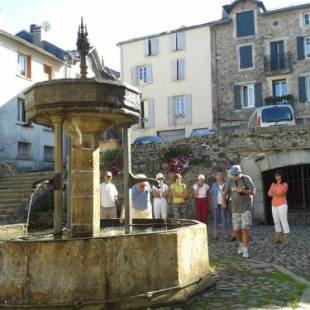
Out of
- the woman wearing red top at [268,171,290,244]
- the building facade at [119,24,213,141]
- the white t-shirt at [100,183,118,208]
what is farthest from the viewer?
the building facade at [119,24,213,141]

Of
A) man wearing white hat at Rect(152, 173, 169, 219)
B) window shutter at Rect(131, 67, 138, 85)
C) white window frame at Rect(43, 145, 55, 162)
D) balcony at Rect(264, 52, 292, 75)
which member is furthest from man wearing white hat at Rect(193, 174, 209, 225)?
window shutter at Rect(131, 67, 138, 85)

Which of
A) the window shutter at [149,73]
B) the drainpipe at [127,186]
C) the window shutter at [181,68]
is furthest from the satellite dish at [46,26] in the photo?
the drainpipe at [127,186]

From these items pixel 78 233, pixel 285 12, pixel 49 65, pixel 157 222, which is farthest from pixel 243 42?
pixel 78 233

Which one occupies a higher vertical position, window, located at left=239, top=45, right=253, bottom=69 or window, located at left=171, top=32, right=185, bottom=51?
window, located at left=171, top=32, right=185, bottom=51

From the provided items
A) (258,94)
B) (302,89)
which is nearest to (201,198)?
(302,89)

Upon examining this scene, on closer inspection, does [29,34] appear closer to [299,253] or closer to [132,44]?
[132,44]

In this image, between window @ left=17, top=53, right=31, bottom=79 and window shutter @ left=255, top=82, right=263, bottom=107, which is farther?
window shutter @ left=255, top=82, right=263, bottom=107

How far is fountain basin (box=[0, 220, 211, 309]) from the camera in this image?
4324mm

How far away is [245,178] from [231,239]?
2.65 meters

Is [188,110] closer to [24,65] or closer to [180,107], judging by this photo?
[180,107]

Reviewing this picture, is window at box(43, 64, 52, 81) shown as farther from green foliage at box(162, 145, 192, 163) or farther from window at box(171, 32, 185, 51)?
green foliage at box(162, 145, 192, 163)

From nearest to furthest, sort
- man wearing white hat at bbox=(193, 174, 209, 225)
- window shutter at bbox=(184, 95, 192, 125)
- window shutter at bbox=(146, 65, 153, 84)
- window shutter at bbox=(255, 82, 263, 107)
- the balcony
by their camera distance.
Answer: man wearing white hat at bbox=(193, 174, 209, 225) < the balcony < window shutter at bbox=(255, 82, 263, 107) < window shutter at bbox=(184, 95, 192, 125) < window shutter at bbox=(146, 65, 153, 84)

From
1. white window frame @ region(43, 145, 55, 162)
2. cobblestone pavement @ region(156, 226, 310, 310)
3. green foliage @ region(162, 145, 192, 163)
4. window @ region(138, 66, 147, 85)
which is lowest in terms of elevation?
cobblestone pavement @ region(156, 226, 310, 310)

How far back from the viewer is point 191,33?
3125 cm
